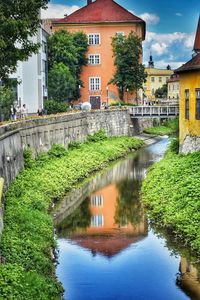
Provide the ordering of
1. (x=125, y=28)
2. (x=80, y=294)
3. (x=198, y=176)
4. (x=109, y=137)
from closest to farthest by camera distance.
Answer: (x=80, y=294) < (x=198, y=176) < (x=109, y=137) < (x=125, y=28)

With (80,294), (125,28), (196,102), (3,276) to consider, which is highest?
(125,28)

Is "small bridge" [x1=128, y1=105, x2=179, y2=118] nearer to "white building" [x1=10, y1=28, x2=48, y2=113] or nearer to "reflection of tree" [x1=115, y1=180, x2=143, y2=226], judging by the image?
"white building" [x1=10, y1=28, x2=48, y2=113]

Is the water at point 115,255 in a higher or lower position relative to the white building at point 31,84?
lower

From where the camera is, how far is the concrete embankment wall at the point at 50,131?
95.6 feet

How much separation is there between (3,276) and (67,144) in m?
29.7

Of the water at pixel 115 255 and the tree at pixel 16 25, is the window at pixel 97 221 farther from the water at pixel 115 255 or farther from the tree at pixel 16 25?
the tree at pixel 16 25

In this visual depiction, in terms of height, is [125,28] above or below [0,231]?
above

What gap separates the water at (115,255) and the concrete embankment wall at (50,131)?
3.47 metres

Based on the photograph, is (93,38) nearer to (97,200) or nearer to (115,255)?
(97,200)

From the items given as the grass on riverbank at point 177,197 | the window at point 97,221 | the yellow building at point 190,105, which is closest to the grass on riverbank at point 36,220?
the window at point 97,221

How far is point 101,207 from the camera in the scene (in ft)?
99.1

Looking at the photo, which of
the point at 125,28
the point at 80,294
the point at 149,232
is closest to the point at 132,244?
the point at 149,232

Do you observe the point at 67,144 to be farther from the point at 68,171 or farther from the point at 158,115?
the point at 158,115

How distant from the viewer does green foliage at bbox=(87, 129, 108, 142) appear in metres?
52.4
